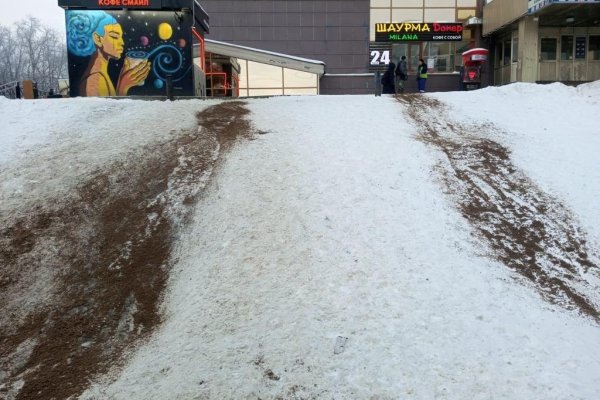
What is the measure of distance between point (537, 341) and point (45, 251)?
17.2 feet

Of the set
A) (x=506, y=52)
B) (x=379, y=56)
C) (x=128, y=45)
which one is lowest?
(x=128, y=45)

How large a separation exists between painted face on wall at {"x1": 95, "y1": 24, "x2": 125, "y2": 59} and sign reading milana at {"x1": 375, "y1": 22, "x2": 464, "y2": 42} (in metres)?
17.4

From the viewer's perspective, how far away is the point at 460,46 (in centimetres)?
2927

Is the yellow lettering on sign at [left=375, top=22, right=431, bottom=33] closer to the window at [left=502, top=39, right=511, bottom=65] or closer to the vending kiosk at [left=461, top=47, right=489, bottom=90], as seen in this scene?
the window at [left=502, top=39, right=511, bottom=65]

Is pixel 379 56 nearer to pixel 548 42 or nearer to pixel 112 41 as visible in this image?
pixel 548 42

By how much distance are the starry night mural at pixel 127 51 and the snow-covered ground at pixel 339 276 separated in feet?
16.6

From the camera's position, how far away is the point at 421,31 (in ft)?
92.2

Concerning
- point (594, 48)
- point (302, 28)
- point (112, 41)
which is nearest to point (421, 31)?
point (302, 28)

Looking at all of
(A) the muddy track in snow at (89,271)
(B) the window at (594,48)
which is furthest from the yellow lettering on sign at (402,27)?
(A) the muddy track in snow at (89,271)

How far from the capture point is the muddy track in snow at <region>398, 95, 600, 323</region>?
5532 millimetres

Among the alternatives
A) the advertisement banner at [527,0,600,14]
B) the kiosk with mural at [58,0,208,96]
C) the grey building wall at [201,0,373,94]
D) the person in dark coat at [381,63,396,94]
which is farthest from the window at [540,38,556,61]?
the kiosk with mural at [58,0,208,96]

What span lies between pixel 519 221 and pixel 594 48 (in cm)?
2343

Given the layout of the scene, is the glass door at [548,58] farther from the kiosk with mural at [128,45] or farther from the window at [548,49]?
the kiosk with mural at [128,45]

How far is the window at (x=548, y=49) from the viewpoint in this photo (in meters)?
25.2
